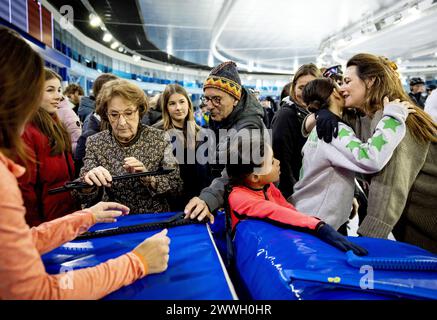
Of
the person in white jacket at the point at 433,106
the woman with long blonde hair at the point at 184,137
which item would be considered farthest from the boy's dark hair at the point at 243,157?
the person in white jacket at the point at 433,106

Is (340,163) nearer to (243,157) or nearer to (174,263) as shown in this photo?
(243,157)

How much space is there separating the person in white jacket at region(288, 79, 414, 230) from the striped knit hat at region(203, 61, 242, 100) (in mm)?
423

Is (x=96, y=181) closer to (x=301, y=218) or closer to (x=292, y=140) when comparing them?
(x=301, y=218)

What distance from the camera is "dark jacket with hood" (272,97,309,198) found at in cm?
220

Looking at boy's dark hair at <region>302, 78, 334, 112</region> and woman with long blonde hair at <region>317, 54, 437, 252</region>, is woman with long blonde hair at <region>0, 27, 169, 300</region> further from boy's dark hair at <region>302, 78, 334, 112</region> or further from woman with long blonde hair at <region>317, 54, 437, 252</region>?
boy's dark hair at <region>302, 78, 334, 112</region>

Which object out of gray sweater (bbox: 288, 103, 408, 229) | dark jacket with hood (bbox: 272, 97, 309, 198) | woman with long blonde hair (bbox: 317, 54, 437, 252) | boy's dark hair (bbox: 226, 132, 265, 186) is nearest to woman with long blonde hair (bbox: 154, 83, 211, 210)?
dark jacket with hood (bbox: 272, 97, 309, 198)

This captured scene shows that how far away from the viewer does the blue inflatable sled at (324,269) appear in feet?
2.31

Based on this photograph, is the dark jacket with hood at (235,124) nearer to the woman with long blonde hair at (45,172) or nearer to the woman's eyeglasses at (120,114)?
the woman's eyeglasses at (120,114)

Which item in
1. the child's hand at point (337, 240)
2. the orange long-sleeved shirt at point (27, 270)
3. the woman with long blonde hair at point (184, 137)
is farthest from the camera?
the woman with long blonde hair at point (184, 137)

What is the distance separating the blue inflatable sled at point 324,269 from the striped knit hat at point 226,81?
1.01m

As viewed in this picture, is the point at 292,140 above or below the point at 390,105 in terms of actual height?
below

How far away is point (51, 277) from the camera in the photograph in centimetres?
65
